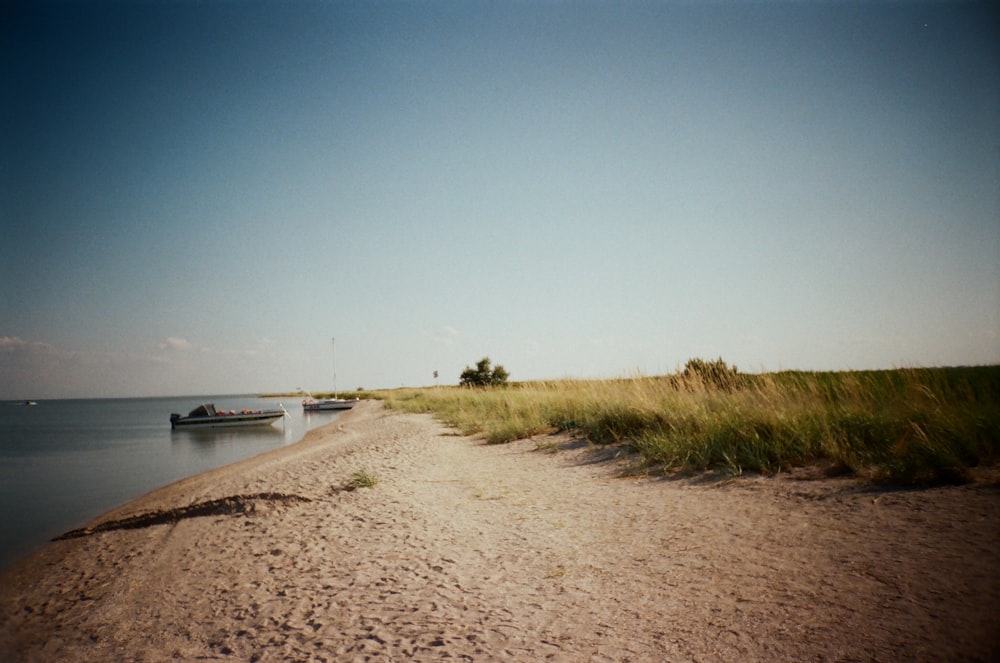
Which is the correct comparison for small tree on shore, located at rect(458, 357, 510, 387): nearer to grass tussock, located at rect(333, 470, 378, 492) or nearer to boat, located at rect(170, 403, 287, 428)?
boat, located at rect(170, 403, 287, 428)

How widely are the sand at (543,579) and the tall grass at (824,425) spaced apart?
Result: 1.43 ft

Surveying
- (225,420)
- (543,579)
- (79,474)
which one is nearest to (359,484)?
(543,579)

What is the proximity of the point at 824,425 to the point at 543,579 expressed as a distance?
4.31m

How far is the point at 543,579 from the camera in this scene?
3049 millimetres

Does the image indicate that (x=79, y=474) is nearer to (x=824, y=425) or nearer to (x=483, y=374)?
(x=824, y=425)

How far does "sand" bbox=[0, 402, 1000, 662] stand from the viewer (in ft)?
7.33

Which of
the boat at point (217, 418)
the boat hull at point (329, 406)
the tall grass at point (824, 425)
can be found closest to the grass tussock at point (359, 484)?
the tall grass at point (824, 425)

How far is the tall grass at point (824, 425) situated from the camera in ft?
14.3

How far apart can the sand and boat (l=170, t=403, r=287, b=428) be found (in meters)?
28.1

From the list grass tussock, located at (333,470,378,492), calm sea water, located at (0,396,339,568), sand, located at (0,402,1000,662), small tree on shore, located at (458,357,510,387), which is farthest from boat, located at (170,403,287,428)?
sand, located at (0,402,1000,662)

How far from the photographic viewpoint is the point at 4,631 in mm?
3520

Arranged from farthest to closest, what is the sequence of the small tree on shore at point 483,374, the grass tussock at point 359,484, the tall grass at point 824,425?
1. the small tree on shore at point 483,374
2. the grass tussock at point 359,484
3. the tall grass at point 824,425

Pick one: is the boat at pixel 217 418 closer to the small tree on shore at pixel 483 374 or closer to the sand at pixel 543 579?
the small tree on shore at pixel 483 374

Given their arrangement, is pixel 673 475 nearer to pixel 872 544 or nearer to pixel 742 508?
pixel 742 508
